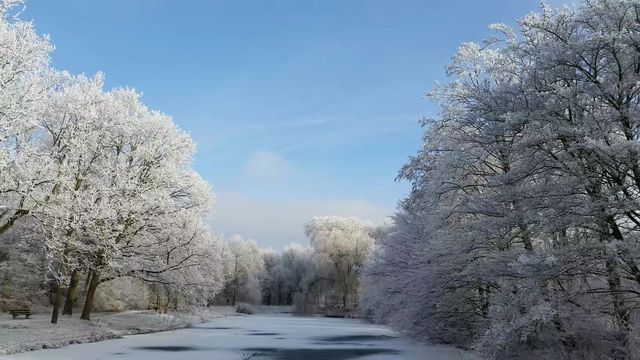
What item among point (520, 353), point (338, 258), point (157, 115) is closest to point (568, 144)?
point (520, 353)

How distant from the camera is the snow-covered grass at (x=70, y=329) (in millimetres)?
19234

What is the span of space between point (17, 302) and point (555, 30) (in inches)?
1451

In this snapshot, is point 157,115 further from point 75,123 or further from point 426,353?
point 426,353

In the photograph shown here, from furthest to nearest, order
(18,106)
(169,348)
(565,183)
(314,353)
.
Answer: (169,348) → (314,353) → (18,106) → (565,183)

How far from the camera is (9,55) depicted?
686 inches

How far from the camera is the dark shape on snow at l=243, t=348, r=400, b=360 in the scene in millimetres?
18359

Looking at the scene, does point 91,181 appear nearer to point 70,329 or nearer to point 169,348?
point 70,329

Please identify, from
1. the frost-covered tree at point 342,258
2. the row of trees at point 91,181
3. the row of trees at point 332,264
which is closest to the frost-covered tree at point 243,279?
the row of trees at point 332,264

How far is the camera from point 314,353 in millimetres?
20156

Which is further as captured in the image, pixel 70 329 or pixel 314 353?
pixel 70 329

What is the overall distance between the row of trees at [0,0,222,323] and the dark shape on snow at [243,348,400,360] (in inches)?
345

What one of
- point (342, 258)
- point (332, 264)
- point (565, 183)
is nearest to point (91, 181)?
point (565, 183)

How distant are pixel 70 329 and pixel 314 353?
37.0 ft

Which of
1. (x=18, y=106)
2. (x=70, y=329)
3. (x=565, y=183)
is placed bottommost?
(x=70, y=329)
